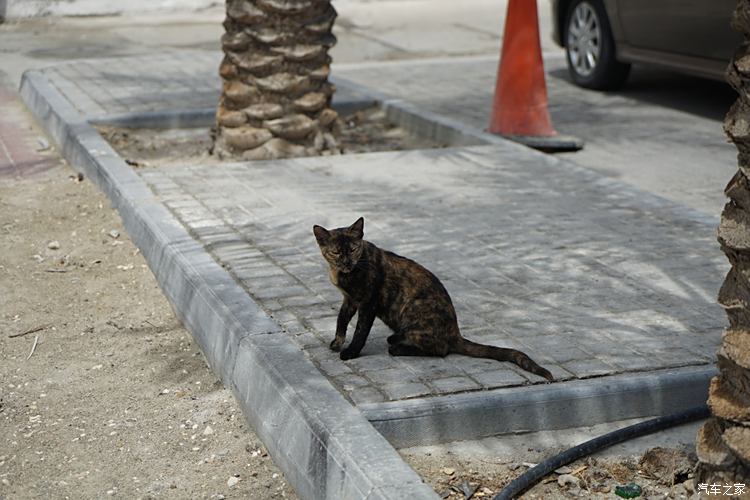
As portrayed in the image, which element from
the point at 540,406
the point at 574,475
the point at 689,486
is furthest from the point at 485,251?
the point at 689,486

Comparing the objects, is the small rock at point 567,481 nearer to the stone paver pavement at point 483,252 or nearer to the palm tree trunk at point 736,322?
the stone paver pavement at point 483,252

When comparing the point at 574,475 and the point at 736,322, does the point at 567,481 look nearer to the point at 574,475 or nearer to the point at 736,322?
the point at 574,475

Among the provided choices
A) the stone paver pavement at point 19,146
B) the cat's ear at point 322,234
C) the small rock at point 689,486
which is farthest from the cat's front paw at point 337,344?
the stone paver pavement at point 19,146

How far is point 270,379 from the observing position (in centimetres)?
502

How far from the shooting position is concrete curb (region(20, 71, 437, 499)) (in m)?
4.26

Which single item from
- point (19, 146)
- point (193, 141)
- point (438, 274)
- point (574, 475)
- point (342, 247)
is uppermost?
point (342, 247)

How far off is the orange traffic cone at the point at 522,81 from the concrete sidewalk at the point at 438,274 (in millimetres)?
736

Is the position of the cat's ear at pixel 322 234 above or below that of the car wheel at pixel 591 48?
above

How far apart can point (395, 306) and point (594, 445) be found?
3.74ft

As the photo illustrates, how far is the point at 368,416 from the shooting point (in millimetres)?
4664

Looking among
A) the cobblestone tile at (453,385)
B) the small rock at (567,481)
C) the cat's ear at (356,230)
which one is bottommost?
the small rock at (567,481)

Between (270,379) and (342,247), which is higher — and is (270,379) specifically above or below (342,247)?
below

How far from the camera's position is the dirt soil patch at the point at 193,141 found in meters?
9.70

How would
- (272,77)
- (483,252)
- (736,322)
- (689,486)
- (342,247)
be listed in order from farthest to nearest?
(272,77) → (483,252) → (342,247) → (689,486) → (736,322)
